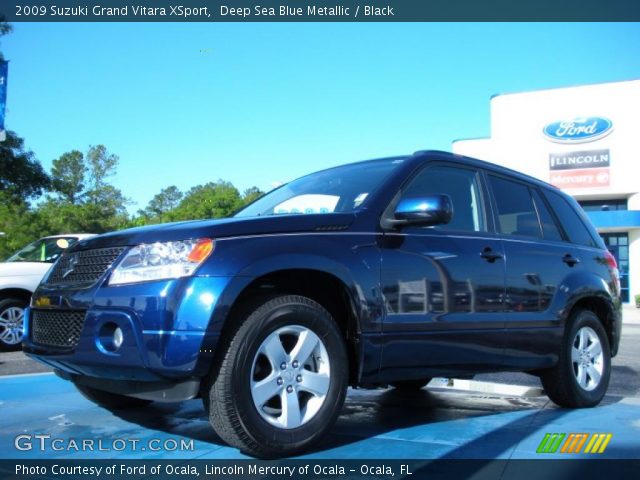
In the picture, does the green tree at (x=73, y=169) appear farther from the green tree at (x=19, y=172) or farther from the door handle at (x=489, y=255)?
the door handle at (x=489, y=255)

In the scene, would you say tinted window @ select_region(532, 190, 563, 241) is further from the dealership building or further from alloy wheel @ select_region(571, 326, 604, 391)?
the dealership building

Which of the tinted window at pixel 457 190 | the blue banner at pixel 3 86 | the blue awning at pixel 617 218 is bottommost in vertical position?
the tinted window at pixel 457 190

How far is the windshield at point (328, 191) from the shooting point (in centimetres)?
428

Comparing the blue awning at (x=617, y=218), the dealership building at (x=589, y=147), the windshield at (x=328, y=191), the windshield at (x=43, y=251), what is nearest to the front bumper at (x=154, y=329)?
the windshield at (x=328, y=191)

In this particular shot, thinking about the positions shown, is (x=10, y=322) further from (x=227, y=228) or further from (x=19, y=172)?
(x=19, y=172)

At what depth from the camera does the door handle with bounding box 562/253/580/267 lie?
5.16 metres

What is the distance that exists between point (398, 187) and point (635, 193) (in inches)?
1114

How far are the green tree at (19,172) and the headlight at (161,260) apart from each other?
23.5 meters

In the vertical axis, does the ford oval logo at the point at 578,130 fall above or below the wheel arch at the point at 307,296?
above

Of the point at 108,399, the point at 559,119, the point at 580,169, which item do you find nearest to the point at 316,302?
the point at 108,399

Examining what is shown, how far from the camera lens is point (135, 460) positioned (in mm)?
3320

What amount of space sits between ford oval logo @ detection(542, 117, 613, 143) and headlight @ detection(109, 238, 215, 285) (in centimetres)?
2998

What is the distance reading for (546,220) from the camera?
17.7 feet

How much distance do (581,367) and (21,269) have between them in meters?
7.35
